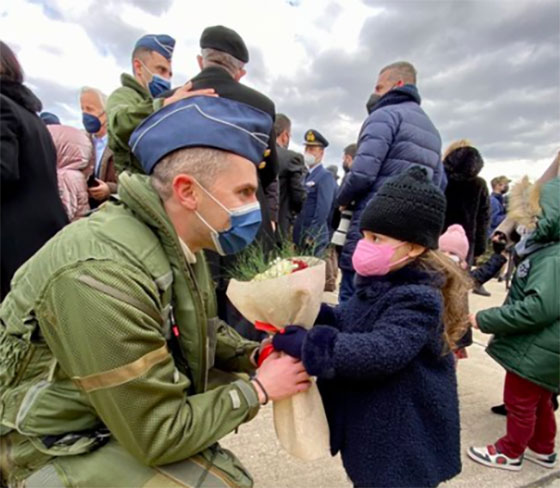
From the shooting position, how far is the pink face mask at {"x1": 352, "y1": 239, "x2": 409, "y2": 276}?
1590 millimetres

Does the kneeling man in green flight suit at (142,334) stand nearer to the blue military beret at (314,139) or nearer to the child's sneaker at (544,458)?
the child's sneaker at (544,458)

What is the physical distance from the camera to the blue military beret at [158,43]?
10.5 feet

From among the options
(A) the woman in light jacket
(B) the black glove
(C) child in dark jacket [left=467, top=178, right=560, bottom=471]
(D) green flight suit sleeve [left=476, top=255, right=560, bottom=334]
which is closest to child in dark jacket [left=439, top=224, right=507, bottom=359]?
(B) the black glove

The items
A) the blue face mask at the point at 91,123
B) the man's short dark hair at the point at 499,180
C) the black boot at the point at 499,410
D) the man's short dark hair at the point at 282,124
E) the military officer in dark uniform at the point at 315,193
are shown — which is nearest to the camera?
the black boot at the point at 499,410

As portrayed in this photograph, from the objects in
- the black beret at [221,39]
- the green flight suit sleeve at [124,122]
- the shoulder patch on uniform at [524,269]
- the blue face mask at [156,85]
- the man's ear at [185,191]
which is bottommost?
the shoulder patch on uniform at [524,269]

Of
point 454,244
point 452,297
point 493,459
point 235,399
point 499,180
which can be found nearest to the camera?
point 235,399

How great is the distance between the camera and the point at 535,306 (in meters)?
2.20

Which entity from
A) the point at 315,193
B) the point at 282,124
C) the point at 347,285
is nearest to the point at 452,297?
the point at 347,285

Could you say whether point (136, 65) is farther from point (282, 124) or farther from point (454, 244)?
point (454, 244)

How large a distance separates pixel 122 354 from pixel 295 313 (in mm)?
566

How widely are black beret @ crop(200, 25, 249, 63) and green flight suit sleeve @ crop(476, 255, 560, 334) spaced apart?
92.5 inches

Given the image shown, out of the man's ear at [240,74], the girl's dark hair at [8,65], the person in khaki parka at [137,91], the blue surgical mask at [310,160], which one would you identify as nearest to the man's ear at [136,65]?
the person in khaki parka at [137,91]

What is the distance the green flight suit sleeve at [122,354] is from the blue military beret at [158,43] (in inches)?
103

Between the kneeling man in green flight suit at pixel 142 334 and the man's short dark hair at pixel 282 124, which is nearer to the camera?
the kneeling man in green flight suit at pixel 142 334
